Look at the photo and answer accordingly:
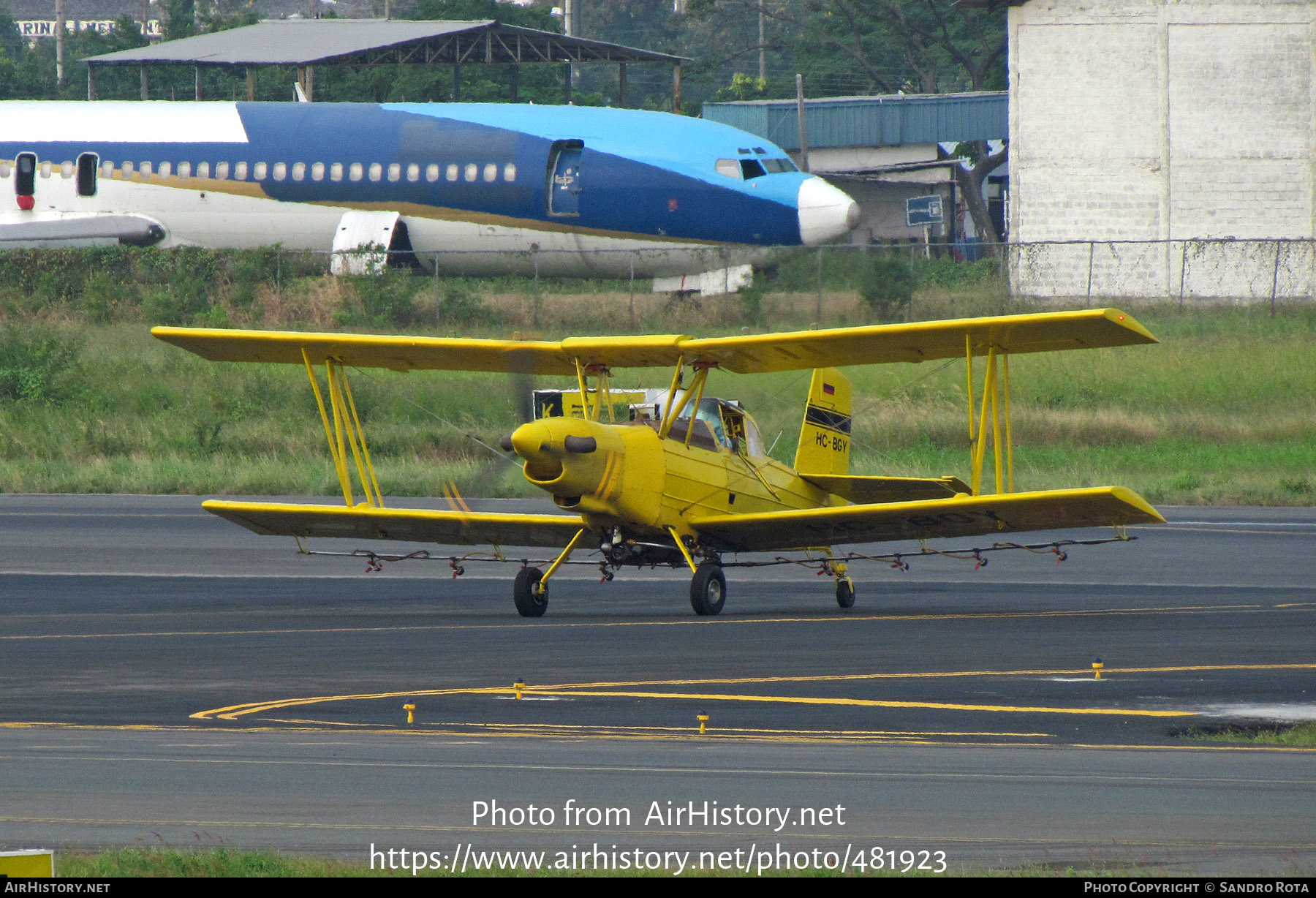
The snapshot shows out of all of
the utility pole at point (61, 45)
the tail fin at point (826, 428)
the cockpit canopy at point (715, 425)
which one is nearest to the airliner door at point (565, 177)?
the tail fin at point (826, 428)

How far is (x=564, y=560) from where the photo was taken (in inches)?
613

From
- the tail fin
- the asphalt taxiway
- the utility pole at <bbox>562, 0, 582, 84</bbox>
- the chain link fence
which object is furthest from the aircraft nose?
the utility pole at <bbox>562, 0, 582, 84</bbox>

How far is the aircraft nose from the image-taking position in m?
37.4

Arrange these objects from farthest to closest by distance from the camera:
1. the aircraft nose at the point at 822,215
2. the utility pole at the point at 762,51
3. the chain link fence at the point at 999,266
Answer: the utility pole at the point at 762,51 < the aircraft nose at the point at 822,215 < the chain link fence at the point at 999,266

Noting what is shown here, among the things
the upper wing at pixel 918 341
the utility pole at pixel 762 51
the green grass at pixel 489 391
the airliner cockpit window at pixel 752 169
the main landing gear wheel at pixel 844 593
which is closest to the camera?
the upper wing at pixel 918 341

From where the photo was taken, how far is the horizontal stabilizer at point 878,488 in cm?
1702

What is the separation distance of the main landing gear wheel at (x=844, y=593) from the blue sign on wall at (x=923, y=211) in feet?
142

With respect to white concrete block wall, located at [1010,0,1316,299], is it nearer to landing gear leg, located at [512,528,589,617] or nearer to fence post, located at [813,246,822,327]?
fence post, located at [813,246,822,327]

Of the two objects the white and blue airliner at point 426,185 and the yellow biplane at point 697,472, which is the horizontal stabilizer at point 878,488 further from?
the white and blue airliner at point 426,185

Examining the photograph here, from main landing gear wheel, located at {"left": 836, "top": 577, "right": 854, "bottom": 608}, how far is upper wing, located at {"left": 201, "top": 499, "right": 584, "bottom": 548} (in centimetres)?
259

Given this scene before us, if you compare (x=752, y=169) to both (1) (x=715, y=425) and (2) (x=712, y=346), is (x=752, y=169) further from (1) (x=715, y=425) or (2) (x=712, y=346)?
(2) (x=712, y=346)

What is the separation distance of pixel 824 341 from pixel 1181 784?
8.00 metres

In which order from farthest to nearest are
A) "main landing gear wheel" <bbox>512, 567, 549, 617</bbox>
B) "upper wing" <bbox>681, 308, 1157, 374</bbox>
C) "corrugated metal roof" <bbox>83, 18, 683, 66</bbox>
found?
1. "corrugated metal roof" <bbox>83, 18, 683, 66</bbox>
2. "main landing gear wheel" <bbox>512, 567, 549, 617</bbox>
3. "upper wing" <bbox>681, 308, 1157, 374</bbox>

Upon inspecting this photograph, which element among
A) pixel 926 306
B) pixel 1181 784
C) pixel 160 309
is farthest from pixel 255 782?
pixel 160 309
